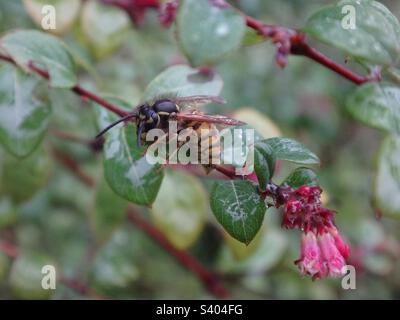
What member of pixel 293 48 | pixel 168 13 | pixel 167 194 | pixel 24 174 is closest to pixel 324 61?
pixel 293 48

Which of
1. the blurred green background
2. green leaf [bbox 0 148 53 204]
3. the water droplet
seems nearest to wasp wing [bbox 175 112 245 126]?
the water droplet

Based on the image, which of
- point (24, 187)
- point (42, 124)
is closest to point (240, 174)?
point (42, 124)

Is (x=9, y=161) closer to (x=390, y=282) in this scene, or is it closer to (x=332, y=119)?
(x=332, y=119)

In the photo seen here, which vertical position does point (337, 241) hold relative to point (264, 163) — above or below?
below

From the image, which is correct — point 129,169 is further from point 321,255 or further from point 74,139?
point 74,139

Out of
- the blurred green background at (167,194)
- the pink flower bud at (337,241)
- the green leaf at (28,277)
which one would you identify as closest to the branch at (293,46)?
the pink flower bud at (337,241)

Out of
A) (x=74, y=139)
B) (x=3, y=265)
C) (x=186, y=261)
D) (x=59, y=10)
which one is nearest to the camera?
(x=59, y=10)
